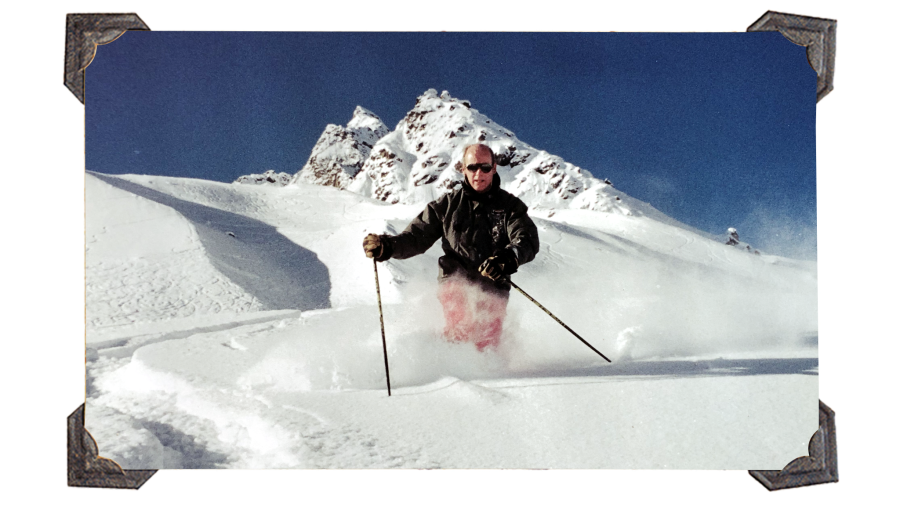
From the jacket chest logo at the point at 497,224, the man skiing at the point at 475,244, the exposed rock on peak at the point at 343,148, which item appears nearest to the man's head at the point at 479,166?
the man skiing at the point at 475,244

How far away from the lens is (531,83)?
10.3 feet

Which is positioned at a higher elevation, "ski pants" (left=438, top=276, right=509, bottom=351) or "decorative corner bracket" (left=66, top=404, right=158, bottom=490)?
"ski pants" (left=438, top=276, right=509, bottom=351)

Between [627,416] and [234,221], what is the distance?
7.09ft

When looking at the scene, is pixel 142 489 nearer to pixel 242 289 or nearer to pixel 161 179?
pixel 242 289

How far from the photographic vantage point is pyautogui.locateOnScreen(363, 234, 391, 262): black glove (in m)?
3.04

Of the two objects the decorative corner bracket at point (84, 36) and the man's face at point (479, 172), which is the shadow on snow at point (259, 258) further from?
the man's face at point (479, 172)

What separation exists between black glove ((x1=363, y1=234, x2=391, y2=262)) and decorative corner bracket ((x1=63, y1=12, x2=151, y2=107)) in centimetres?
158

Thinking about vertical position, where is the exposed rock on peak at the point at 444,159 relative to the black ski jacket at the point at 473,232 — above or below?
above

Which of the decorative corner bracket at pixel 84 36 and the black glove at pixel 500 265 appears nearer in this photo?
the black glove at pixel 500 265

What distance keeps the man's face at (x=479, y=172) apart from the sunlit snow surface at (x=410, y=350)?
0.29 meters

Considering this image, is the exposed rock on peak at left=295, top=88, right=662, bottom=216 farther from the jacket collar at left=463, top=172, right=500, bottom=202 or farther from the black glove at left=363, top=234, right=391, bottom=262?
the black glove at left=363, top=234, right=391, bottom=262

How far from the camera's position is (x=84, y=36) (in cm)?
311

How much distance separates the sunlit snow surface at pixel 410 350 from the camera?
2996mm

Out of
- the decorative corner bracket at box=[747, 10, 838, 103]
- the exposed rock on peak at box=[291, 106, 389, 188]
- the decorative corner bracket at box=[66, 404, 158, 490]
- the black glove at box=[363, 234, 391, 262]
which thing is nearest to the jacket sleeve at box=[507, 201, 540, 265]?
the black glove at box=[363, 234, 391, 262]
